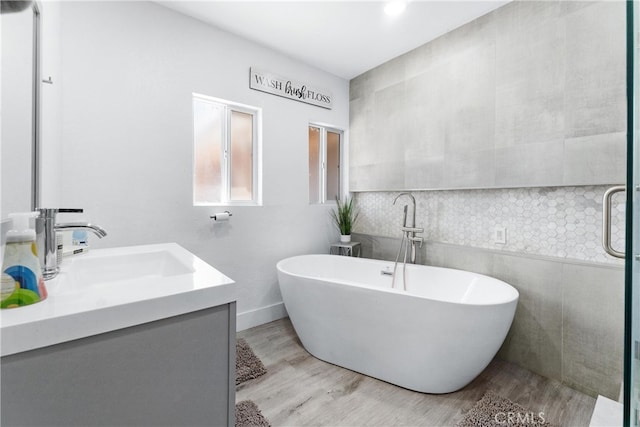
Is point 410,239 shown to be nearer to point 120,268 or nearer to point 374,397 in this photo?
point 374,397

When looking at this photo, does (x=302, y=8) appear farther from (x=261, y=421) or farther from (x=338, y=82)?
(x=261, y=421)

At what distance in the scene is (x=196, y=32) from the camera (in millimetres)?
2188

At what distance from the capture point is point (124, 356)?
2.08 feet

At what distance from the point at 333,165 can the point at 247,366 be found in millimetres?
2242

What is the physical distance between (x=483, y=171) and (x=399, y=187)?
75cm

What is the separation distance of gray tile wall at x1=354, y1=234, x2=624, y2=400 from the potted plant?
4.27 feet

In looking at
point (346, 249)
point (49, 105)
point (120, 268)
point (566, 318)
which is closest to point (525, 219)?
point (566, 318)

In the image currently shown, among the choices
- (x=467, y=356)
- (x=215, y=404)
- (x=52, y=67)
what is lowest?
(x=467, y=356)

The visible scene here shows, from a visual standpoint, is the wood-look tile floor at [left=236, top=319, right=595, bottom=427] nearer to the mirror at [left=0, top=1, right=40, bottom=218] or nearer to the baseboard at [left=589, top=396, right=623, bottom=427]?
the baseboard at [left=589, top=396, right=623, bottom=427]

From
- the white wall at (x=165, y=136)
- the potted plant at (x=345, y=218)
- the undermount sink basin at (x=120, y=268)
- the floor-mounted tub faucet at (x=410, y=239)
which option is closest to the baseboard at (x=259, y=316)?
the white wall at (x=165, y=136)

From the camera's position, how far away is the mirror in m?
0.78

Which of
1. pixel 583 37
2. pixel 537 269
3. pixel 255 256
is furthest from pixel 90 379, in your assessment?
pixel 583 37

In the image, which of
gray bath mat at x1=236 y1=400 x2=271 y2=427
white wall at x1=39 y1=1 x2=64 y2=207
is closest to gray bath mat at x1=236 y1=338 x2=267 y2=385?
gray bath mat at x1=236 y1=400 x2=271 y2=427

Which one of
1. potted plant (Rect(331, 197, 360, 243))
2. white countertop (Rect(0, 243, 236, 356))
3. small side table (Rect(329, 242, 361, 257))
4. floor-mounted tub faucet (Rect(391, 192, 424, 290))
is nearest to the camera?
white countertop (Rect(0, 243, 236, 356))
